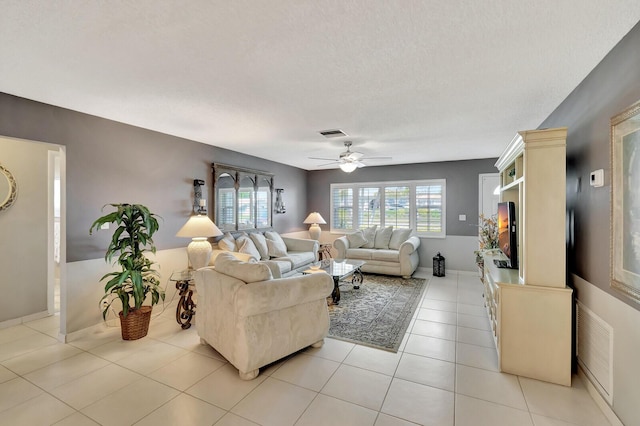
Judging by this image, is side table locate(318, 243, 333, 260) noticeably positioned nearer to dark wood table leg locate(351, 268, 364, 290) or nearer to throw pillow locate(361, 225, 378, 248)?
throw pillow locate(361, 225, 378, 248)

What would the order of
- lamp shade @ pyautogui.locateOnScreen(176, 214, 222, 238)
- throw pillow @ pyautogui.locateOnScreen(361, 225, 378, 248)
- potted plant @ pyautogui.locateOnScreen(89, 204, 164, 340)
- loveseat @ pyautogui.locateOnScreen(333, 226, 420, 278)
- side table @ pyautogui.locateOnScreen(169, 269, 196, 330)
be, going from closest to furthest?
potted plant @ pyautogui.locateOnScreen(89, 204, 164, 340) < side table @ pyautogui.locateOnScreen(169, 269, 196, 330) < lamp shade @ pyautogui.locateOnScreen(176, 214, 222, 238) < loveseat @ pyautogui.locateOnScreen(333, 226, 420, 278) < throw pillow @ pyautogui.locateOnScreen(361, 225, 378, 248)

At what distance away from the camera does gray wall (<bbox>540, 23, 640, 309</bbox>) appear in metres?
1.80

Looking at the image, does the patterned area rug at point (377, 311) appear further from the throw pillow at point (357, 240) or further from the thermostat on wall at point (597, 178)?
the thermostat on wall at point (597, 178)

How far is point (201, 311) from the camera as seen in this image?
2.98 m

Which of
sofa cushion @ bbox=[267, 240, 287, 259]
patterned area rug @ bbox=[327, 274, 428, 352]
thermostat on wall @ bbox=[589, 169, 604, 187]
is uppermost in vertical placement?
thermostat on wall @ bbox=[589, 169, 604, 187]

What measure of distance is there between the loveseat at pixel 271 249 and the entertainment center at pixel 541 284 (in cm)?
289

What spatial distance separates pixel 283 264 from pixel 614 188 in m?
4.07

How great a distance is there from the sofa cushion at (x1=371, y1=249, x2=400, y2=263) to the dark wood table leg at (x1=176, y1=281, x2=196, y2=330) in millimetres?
3664

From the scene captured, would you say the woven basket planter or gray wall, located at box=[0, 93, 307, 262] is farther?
the woven basket planter

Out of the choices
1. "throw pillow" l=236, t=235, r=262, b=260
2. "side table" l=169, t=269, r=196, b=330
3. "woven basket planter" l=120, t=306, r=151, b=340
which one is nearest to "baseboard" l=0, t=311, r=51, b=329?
"woven basket planter" l=120, t=306, r=151, b=340

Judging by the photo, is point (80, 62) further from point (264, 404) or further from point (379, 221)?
point (379, 221)

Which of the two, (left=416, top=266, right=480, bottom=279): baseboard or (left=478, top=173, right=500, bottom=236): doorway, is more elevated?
(left=478, top=173, right=500, bottom=236): doorway

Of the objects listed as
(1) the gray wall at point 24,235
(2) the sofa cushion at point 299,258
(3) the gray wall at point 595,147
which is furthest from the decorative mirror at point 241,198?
(3) the gray wall at point 595,147

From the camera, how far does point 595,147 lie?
2.15 meters
